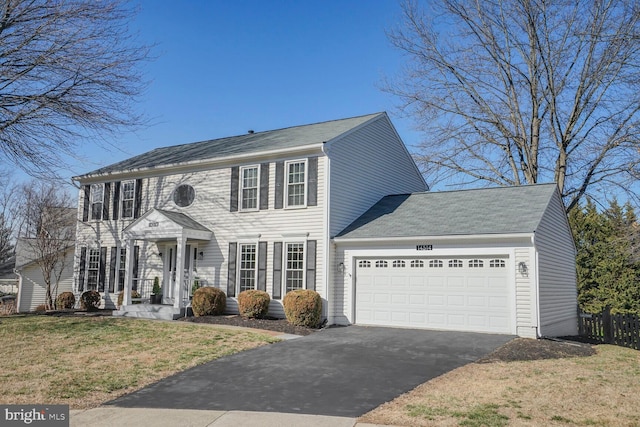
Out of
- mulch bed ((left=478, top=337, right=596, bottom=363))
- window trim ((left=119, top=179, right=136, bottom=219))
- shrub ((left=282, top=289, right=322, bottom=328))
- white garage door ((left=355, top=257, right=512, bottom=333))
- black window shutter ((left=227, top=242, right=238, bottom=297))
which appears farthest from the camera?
window trim ((left=119, top=179, right=136, bottom=219))

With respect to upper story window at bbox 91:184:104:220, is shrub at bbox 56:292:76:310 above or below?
below

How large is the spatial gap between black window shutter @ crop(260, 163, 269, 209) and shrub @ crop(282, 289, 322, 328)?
140 inches

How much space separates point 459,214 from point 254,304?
22.6 ft

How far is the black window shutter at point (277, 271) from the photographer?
16.0 metres

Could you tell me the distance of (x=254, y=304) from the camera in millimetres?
15375

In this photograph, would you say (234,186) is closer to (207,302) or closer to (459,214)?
(207,302)

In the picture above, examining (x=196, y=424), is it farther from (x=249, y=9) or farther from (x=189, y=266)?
(x=249, y=9)

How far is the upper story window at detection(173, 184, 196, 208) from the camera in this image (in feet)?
61.5

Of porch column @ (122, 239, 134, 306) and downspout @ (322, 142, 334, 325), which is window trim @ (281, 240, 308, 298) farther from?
porch column @ (122, 239, 134, 306)

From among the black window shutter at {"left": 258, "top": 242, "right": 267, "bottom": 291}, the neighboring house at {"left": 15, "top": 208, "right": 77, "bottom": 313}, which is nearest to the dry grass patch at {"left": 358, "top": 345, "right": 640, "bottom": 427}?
the black window shutter at {"left": 258, "top": 242, "right": 267, "bottom": 291}

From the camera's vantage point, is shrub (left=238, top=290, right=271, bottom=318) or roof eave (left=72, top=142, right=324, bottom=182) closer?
shrub (left=238, top=290, right=271, bottom=318)

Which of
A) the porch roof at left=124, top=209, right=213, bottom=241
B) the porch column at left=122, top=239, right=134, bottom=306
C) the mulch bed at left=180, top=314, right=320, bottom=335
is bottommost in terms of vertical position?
the mulch bed at left=180, top=314, right=320, bottom=335

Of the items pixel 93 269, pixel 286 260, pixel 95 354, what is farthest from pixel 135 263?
pixel 95 354

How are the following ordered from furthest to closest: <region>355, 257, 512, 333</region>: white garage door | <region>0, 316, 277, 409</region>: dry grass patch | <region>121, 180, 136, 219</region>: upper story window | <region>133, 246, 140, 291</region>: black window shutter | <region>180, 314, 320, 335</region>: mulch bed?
<region>121, 180, 136, 219</region>: upper story window, <region>133, 246, 140, 291</region>: black window shutter, <region>180, 314, 320, 335</region>: mulch bed, <region>355, 257, 512, 333</region>: white garage door, <region>0, 316, 277, 409</region>: dry grass patch
